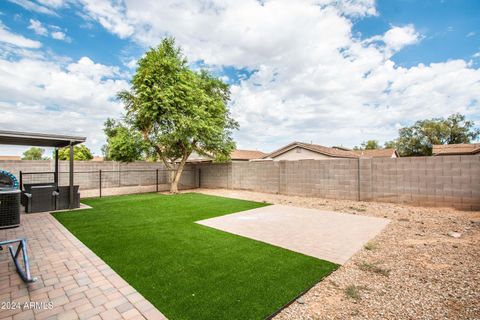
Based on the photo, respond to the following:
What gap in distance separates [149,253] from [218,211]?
3.80 metres

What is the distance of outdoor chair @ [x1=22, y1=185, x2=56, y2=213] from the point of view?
7051mm

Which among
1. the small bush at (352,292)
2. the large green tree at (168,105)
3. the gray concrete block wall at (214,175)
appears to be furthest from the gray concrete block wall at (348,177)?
the small bush at (352,292)

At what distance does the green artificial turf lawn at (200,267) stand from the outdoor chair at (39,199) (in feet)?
7.98

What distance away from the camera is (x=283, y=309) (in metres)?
2.27

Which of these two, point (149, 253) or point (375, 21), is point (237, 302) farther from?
point (375, 21)

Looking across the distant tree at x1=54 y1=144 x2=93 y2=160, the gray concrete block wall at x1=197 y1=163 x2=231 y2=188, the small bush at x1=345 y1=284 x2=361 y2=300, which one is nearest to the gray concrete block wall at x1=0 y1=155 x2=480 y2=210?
the gray concrete block wall at x1=197 y1=163 x2=231 y2=188

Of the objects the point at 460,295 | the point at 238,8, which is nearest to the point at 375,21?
the point at 238,8

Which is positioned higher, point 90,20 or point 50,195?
point 90,20

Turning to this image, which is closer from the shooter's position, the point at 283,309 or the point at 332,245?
the point at 283,309

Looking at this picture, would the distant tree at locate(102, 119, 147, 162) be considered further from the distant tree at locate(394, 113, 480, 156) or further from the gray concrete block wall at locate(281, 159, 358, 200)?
the distant tree at locate(394, 113, 480, 156)

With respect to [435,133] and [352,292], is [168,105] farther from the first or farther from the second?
[435,133]

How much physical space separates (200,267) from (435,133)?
34.8 m

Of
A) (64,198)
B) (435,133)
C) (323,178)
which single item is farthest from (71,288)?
(435,133)

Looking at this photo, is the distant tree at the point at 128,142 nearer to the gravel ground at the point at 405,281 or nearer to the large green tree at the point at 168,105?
the large green tree at the point at 168,105
